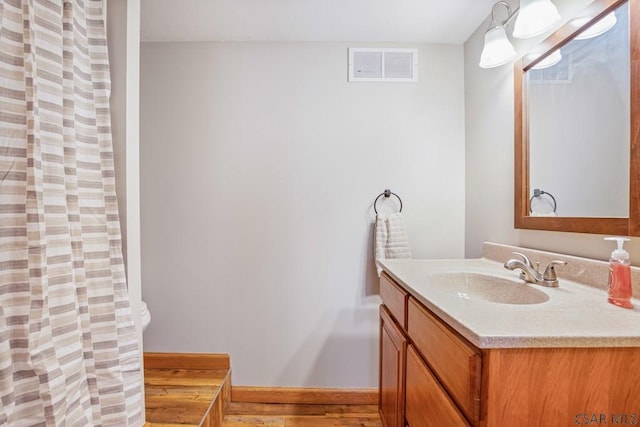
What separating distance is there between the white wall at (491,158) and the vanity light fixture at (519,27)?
0.07 metres

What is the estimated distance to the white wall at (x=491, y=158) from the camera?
3.99ft

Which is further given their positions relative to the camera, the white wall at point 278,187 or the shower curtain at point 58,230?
the white wall at point 278,187

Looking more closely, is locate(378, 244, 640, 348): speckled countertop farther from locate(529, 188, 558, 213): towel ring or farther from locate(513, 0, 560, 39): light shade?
locate(513, 0, 560, 39): light shade

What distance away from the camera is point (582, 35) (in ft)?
3.23

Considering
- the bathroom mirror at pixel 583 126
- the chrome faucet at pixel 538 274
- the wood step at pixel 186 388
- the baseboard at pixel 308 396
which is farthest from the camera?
the baseboard at pixel 308 396

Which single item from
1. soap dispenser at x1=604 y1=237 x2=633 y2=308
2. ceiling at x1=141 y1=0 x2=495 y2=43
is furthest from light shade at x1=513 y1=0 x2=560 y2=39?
soap dispenser at x1=604 y1=237 x2=633 y2=308

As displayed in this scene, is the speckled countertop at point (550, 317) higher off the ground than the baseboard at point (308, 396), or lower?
higher

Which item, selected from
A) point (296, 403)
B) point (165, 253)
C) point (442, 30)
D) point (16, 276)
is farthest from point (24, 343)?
point (442, 30)

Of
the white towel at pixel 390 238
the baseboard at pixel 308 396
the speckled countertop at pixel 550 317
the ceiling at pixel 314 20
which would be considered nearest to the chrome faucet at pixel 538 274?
the speckled countertop at pixel 550 317

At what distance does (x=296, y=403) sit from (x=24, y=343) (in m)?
1.47

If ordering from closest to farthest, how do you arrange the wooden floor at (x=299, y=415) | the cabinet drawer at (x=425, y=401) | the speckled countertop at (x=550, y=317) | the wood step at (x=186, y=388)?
the speckled countertop at (x=550, y=317) < the cabinet drawer at (x=425, y=401) < the wood step at (x=186, y=388) < the wooden floor at (x=299, y=415)

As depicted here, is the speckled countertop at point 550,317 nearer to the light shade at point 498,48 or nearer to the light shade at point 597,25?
the light shade at point 597,25

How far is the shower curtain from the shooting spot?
73cm

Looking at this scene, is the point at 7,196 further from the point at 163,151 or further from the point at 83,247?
the point at 163,151
